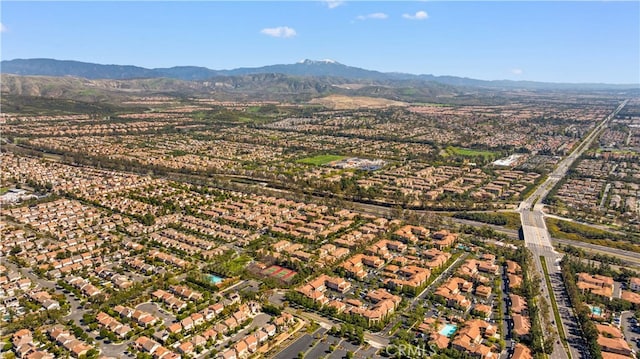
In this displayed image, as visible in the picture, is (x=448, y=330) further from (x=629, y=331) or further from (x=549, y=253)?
(x=549, y=253)

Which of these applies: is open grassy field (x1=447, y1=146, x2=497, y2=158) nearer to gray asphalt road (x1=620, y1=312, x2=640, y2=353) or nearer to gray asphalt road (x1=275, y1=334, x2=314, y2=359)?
gray asphalt road (x1=620, y1=312, x2=640, y2=353)

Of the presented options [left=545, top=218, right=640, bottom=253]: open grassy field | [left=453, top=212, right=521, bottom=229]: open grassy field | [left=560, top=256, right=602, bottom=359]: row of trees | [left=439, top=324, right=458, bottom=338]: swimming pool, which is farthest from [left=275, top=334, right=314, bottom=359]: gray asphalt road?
[left=545, top=218, right=640, bottom=253]: open grassy field

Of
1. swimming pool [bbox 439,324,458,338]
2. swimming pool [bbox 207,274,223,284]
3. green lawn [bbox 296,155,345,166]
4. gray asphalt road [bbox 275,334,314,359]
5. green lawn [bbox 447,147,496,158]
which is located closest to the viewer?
gray asphalt road [bbox 275,334,314,359]

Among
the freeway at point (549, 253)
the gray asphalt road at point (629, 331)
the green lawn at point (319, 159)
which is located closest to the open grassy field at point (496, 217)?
the freeway at point (549, 253)

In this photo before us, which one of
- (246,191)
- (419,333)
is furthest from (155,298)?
(246,191)

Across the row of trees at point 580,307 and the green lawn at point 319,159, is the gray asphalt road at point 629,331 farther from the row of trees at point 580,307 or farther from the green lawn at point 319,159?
the green lawn at point 319,159

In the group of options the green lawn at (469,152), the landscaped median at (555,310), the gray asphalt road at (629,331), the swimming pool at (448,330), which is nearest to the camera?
the landscaped median at (555,310)

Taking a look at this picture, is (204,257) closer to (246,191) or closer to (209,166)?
(246,191)
